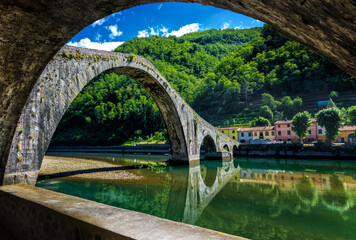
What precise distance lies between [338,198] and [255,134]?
33.3 meters

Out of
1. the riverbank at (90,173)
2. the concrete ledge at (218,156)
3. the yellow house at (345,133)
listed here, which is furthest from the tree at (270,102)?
the riverbank at (90,173)

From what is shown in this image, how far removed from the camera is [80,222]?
215cm

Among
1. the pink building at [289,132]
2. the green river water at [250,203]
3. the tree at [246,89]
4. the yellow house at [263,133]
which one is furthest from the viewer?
the tree at [246,89]

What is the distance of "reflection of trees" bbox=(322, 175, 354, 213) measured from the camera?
6751 millimetres

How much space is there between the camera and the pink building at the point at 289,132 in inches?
1513

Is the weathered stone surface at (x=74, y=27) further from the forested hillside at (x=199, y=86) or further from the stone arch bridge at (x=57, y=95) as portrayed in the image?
the forested hillside at (x=199, y=86)

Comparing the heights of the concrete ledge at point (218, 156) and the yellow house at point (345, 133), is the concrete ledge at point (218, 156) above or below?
below

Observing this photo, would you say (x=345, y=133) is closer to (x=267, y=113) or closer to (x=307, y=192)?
(x=267, y=113)

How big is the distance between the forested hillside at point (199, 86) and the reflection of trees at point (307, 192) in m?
26.8

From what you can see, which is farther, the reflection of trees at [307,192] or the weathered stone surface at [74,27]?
the reflection of trees at [307,192]

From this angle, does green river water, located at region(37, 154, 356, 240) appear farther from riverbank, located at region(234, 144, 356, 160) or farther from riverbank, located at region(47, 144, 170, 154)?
riverbank, located at region(47, 144, 170, 154)

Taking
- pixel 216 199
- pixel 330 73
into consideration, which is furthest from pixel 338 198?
pixel 330 73

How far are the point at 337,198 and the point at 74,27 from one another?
9.01 meters

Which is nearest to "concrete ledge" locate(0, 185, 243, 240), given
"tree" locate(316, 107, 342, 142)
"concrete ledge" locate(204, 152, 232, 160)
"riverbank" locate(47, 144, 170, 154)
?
"concrete ledge" locate(204, 152, 232, 160)
